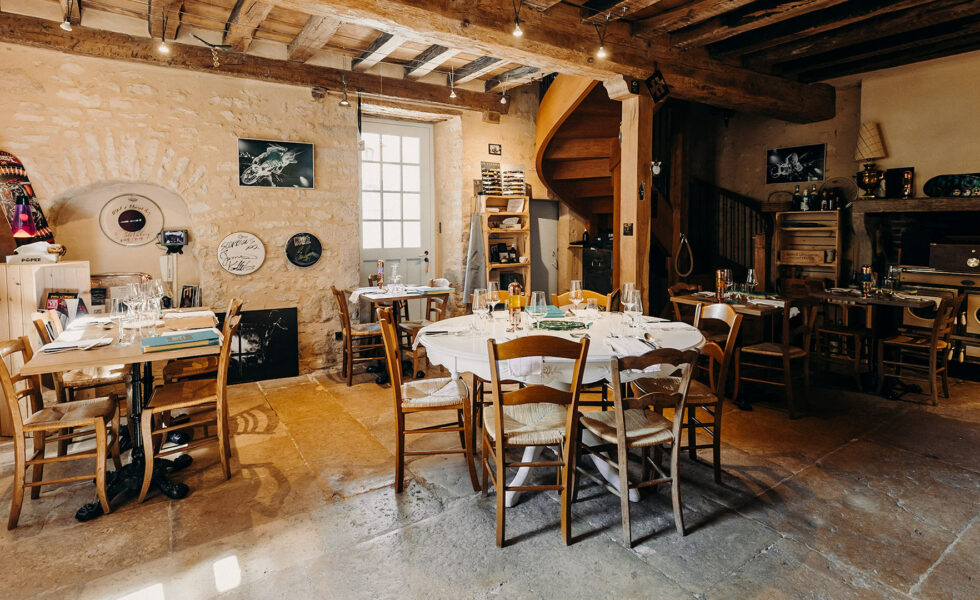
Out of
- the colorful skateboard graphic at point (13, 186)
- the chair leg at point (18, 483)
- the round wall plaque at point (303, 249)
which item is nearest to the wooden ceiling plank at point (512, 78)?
the round wall plaque at point (303, 249)

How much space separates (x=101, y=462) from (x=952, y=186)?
7288mm

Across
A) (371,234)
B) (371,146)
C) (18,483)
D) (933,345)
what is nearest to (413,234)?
(371,234)

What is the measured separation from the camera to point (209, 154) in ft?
16.2

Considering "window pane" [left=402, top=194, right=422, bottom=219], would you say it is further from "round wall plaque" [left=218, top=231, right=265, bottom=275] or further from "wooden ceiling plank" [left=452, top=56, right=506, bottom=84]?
"round wall plaque" [left=218, top=231, right=265, bottom=275]

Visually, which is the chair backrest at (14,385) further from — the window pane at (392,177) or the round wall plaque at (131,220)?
the window pane at (392,177)

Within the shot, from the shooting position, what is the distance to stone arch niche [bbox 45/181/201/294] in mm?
4523

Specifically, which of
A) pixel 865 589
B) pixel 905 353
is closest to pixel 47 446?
pixel 865 589

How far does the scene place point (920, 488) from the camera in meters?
2.92

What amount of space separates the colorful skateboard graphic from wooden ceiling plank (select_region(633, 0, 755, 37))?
492 cm

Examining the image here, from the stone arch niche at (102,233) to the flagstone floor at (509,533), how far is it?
70.0 inches

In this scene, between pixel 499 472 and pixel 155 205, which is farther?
pixel 155 205

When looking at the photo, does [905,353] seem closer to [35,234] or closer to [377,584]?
[377,584]

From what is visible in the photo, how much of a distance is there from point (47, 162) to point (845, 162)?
7.97 meters

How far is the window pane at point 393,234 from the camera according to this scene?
6.44 m
